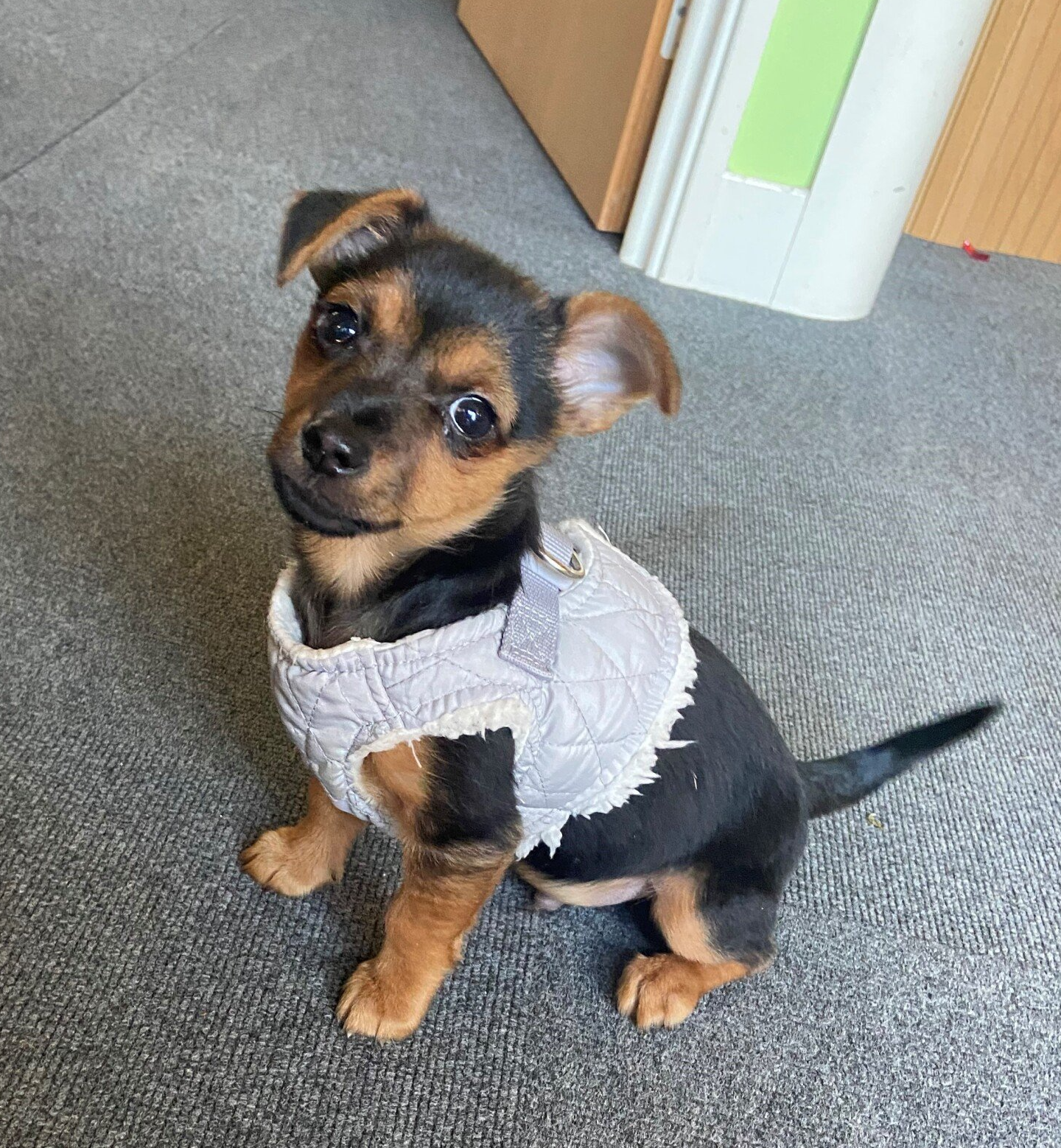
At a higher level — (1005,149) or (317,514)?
(317,514)

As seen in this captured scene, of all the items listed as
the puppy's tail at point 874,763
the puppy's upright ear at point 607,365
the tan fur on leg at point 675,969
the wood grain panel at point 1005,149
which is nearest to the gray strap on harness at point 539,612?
the puppy's upright ear at point 607,365

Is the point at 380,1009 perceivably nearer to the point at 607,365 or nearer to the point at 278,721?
the point at 278,721

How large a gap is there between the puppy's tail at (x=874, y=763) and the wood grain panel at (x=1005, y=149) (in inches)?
147

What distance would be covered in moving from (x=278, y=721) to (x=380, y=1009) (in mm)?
677

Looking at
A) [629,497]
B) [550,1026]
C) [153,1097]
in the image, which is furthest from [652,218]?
[153,1097]

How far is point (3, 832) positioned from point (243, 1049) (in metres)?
0.59

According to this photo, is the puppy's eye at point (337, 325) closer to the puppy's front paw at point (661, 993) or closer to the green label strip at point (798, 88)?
the puppy's front paw at point (661, 993)

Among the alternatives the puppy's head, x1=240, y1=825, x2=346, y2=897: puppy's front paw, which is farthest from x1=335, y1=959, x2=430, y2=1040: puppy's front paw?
the puppy's head

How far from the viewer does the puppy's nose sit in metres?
1.30

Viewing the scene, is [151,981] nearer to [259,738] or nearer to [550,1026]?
[259,738]

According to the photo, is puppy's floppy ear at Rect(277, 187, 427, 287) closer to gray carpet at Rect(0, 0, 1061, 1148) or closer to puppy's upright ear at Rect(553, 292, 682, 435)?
puppy's upright ear at Rect(553, 292, 682, 435)

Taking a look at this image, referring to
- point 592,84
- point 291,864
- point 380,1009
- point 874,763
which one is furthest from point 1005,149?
point 380,1009

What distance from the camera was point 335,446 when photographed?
1297mm

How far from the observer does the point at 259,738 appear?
203cm
